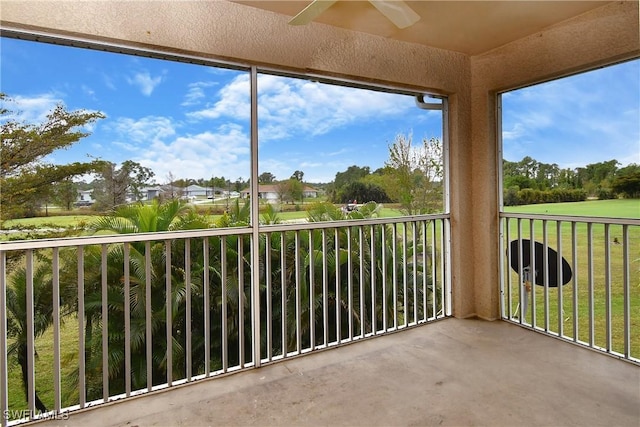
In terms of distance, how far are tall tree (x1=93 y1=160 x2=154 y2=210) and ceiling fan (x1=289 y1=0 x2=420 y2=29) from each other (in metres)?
1.43

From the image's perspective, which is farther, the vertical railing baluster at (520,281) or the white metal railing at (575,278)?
the vertical railing baluster at (520,281)

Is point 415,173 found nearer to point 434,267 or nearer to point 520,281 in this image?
point 434,267

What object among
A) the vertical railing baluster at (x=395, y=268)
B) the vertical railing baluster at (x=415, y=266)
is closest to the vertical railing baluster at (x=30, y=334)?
the vertical railing baluster at (x=395, y=268)

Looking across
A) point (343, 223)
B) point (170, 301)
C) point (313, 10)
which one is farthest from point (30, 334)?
point (313, 10)

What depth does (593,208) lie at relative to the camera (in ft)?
9.22

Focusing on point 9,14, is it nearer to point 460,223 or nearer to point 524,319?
point 460,223

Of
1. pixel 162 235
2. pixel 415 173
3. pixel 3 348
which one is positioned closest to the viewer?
pixel 3 348

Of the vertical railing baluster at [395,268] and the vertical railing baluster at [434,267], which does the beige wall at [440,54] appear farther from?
the vertical railing baluster at [395,268]

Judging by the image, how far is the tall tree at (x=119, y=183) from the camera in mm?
2359

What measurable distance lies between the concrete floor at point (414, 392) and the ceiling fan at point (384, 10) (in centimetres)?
219

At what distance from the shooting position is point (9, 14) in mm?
1823

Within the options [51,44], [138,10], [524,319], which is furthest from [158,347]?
[524,319]

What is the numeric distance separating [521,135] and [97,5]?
325cm

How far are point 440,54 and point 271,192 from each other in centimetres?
193
